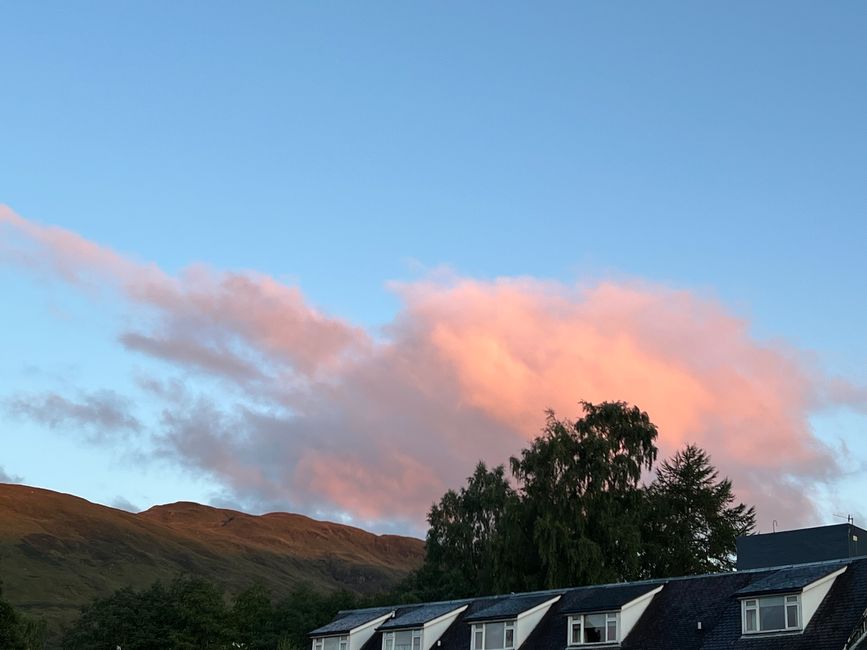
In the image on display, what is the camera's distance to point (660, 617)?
167ft

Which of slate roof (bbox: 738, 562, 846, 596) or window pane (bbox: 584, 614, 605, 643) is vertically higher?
slate roof (bbox: 738, 562, 846, 596)

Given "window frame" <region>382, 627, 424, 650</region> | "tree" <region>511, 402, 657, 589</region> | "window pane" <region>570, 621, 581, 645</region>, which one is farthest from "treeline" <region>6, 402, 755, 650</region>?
"window pane" <region>570, 621, 581, 645</region>

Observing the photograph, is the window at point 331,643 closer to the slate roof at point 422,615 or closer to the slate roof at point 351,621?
the slate roof at point 351,621

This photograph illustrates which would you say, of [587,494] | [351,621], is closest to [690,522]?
[587,494]

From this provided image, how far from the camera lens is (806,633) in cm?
4312

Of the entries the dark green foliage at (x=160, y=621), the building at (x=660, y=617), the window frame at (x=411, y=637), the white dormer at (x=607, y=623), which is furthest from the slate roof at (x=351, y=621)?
the dark green foliage at (x=160, y=621)

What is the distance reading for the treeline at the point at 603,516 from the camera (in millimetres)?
79812

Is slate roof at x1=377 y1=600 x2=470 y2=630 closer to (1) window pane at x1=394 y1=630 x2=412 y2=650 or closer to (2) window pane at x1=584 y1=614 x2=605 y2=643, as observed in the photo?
(1) window pane at x1=394 y1=630 x2=412 y2=650

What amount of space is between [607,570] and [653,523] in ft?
35.8

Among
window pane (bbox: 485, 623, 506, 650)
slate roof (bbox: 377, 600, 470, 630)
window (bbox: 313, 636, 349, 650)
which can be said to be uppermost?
slate roof (bbox: 377, 600, 470, 630)

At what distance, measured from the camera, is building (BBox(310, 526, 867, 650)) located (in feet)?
144

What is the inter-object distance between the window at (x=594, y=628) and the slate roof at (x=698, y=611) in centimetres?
45

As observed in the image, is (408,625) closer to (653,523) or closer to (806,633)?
(806,633)

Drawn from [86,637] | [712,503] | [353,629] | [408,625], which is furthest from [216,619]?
[712,503]
